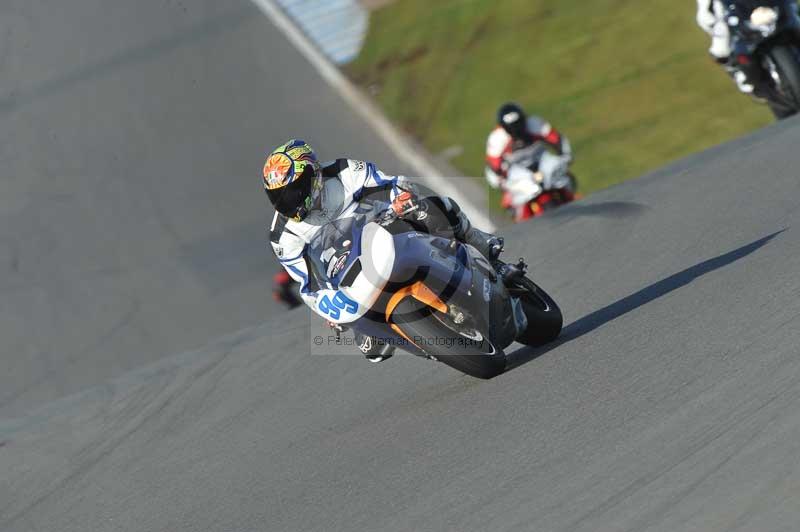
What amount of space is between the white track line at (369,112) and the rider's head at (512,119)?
5.37 feet

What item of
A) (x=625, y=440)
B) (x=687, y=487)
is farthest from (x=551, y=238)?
(x=687, y=487)

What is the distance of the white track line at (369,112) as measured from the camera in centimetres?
1562

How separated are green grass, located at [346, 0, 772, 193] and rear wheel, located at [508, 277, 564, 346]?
25.2 feet

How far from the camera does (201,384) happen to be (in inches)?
350

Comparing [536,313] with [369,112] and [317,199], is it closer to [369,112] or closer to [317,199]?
[317,199]

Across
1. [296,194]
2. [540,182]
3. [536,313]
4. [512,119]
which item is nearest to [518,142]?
[512,119]

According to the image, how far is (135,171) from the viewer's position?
18016mm

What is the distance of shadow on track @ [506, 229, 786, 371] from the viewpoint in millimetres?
7219

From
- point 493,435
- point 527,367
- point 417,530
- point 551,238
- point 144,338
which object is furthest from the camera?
point 144,338

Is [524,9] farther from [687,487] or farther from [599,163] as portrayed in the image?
[687,487]

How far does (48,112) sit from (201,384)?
35.6 ft

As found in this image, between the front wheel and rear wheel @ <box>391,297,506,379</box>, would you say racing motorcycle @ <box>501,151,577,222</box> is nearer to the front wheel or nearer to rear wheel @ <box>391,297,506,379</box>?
the front wheel

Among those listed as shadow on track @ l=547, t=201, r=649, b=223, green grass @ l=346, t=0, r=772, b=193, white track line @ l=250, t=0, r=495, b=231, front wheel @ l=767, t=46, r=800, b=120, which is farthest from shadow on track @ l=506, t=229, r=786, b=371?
green grass @ l=346, t=0, r=772, b=193

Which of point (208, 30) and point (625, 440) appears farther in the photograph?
point (208, 30)
